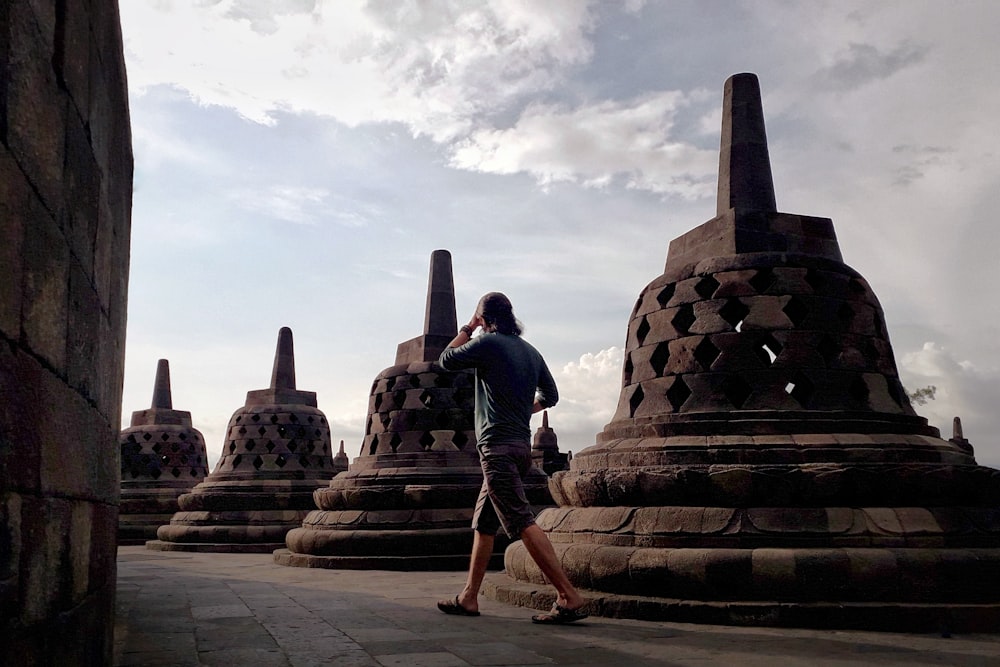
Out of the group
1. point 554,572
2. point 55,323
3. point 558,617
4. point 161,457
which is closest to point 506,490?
point 554,572

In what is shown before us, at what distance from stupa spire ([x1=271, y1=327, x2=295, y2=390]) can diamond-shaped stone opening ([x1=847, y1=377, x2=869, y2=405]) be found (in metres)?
12.4

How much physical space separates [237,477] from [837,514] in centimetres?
1172

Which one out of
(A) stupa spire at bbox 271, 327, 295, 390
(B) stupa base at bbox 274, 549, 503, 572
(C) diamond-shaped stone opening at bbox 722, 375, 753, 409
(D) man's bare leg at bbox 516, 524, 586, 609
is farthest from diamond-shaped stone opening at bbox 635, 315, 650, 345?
(A) stupa spire at bbox 271, 327, 295, 390

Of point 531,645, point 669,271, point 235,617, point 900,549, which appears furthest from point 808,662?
point 669,271

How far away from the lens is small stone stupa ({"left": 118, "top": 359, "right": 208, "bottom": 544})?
54.5ft

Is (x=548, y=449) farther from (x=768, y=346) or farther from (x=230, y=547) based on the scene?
(x=768, y=346)

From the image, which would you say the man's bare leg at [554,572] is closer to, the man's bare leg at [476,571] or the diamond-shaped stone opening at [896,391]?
the man's bare leg at [476,571]

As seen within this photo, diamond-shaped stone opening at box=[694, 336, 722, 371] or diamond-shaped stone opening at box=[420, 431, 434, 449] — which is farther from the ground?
diamond-shaped stone opening at box=[694, 336, 722, 371]

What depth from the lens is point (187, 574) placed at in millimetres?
8406

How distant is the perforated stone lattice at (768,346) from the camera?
579cm

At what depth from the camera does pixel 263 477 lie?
1477 centimetres

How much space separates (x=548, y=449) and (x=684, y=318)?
919 inches

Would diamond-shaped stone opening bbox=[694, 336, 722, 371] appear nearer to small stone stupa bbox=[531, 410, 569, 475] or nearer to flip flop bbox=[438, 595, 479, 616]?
flip flop bbox=[438, 595, 479, 616]

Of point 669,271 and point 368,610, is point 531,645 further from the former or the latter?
point 669,271
